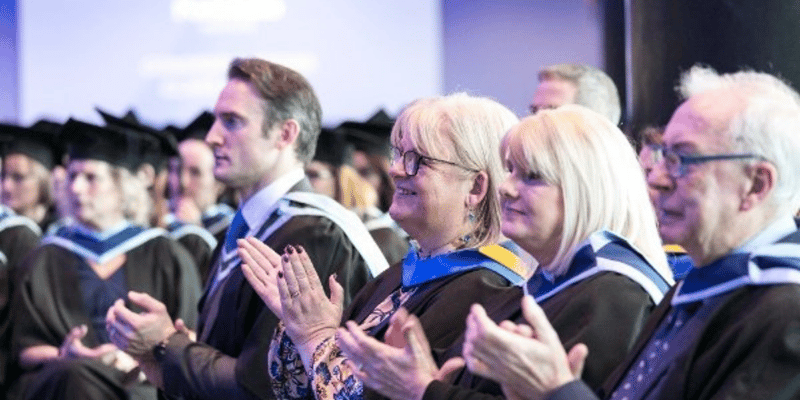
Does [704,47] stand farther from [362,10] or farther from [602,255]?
[362,10]

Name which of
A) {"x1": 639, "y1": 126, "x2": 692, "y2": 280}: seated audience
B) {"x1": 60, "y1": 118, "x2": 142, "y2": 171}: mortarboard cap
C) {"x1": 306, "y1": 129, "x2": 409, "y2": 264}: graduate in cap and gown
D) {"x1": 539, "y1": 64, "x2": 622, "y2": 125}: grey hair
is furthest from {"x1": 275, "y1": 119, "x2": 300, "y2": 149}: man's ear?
{"x1": 60, "y1": 118, "x2": 142, "y2": 171}: mortarboard cap

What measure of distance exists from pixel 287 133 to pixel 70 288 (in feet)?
8.37

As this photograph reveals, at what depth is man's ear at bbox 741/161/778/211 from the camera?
9.72 ft

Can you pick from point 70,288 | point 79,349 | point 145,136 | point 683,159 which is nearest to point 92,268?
point 70,288

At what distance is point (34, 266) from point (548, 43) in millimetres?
4552

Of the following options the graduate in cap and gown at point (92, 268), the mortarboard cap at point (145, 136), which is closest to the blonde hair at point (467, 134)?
the graduate in cap and gown at point (92, 268)

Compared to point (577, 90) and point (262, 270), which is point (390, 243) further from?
point (262, 270)

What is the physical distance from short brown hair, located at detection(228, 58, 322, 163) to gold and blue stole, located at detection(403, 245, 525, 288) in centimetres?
153

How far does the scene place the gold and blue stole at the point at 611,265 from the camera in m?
3.39

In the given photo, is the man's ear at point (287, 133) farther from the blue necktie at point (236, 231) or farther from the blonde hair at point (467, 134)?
the blonde hair at point (467, 134)

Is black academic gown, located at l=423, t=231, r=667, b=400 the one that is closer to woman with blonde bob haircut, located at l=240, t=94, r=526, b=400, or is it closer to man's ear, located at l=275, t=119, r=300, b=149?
woman with blonde bob haircut, located at l=240, t=94, r=526, b=400

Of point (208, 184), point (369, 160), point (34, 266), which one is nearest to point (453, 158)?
point (34, 266)

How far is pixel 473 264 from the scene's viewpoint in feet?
13.2

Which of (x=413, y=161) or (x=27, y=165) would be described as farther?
(x=27, y=165)
